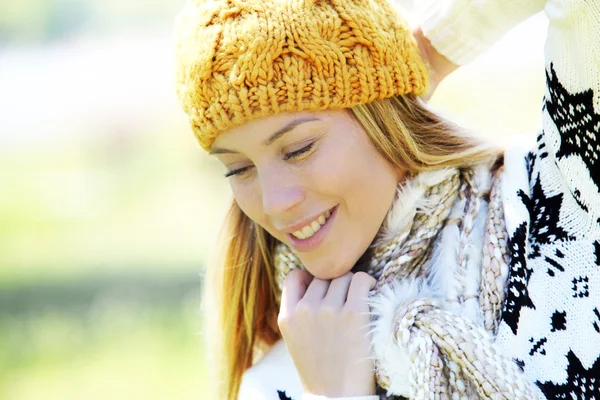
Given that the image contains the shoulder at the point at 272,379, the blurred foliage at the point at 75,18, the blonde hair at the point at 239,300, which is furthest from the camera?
the blurred foliage at the point at 75,18

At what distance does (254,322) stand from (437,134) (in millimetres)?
784

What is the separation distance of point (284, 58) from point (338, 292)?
0.59 metres

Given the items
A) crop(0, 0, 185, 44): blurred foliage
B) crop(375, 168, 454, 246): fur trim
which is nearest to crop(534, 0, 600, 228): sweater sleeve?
crop(375, 168, 454, 246): fur trim

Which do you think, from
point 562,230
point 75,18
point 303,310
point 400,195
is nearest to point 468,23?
point 400,195

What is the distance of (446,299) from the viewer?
66.0 inches

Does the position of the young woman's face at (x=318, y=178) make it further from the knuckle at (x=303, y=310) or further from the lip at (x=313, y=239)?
the knuckle at (x=303, y=310)

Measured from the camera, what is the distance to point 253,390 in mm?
2014

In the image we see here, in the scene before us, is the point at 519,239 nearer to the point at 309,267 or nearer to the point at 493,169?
the point at 493,169

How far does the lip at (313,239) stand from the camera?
1803mm

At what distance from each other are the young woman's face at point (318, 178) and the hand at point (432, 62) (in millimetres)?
327

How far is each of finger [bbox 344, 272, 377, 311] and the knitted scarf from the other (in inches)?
1.0

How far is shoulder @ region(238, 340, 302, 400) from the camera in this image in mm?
1971

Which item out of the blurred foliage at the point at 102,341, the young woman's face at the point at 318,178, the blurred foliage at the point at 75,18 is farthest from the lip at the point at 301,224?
the blurred foliage at the point at 75,18

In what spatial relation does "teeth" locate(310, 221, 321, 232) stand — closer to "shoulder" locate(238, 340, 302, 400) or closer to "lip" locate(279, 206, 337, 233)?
"lip" locate(279, 206, 337, 233)
